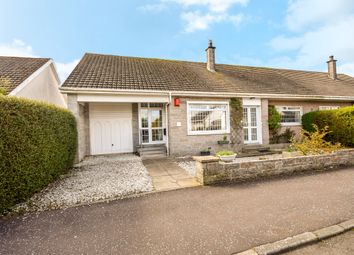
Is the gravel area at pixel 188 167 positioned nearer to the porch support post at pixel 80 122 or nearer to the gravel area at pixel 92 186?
the gravel area at pixel 92 186

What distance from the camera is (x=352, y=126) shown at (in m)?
9.40

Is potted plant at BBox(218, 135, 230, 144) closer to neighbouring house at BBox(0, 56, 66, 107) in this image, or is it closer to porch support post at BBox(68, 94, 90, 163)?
porch support post at BBox(68, 94, 90, 163)

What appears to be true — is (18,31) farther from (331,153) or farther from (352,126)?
(352,126)

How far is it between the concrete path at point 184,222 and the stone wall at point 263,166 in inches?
22.3

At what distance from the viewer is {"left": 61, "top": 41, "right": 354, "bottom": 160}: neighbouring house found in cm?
940

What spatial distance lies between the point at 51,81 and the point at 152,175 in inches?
467

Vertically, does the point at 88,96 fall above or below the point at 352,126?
above

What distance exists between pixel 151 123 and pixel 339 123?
10.6 metres

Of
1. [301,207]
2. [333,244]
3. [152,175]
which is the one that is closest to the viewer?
[333,244]

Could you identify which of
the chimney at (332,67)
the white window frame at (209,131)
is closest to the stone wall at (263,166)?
the white window frame at (209,131)

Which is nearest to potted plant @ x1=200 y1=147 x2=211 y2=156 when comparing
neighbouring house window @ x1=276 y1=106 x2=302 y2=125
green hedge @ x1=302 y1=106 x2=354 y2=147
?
neighbouring house window @ x1=276 y1=106 x2=302 y2=125

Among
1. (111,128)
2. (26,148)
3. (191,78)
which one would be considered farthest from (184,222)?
(191,78)

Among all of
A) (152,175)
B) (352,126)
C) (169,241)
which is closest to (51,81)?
(152,175)

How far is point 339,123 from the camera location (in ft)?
32.9
